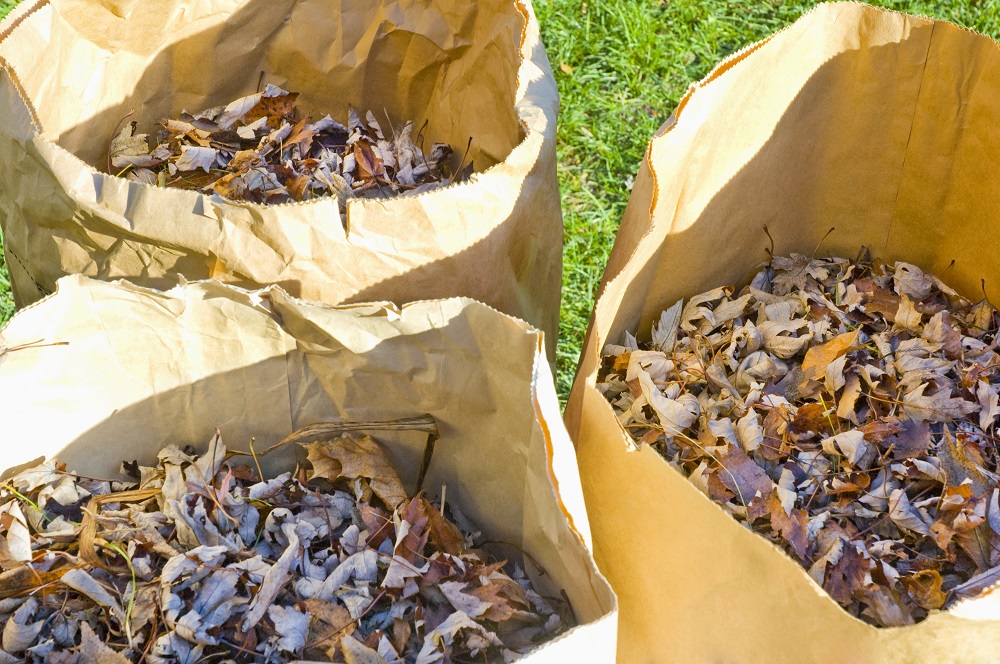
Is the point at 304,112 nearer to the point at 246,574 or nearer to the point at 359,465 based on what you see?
the point at 359,465

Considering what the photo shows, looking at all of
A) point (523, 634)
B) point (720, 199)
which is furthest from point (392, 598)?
point (720, 199)

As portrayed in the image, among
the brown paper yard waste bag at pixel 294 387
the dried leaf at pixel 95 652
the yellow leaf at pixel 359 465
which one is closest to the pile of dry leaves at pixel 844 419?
the brown paper yard waste bag at pixel 294 387

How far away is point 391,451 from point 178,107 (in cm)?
83

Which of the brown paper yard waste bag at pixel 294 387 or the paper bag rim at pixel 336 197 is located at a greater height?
the paper bag rim at pixel 336 197

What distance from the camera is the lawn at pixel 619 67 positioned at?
2311 millimetres

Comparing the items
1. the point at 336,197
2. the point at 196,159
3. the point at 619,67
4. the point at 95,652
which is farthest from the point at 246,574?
the point at 619,67

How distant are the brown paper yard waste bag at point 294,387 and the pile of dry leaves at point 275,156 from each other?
0.37 meters

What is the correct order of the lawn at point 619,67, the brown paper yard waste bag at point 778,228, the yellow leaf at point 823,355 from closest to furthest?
the brown paper yard waste bag at point 778,228
the yellow leaf at point 823,355
the lawn at point 619,67

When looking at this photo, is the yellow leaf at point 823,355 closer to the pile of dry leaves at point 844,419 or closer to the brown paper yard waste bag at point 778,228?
the pile of dry leaves at point 844,419

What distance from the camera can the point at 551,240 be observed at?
1.39 meters

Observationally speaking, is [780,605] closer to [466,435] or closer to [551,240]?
[466,435]

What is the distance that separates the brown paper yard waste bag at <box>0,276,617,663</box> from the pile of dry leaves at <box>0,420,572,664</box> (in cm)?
5

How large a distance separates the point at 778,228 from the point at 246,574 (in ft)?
3.36

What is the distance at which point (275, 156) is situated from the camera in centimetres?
156
